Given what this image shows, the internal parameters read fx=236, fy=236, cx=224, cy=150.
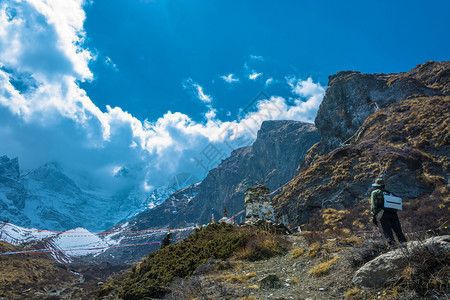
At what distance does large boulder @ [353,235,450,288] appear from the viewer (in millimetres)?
3805

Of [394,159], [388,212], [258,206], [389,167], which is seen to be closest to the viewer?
[388,212]

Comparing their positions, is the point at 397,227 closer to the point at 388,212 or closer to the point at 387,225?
the point at 387,225

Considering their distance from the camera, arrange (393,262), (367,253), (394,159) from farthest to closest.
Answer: (394,159), (367,253), (393,262)

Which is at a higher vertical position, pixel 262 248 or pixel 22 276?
pixel 22 276

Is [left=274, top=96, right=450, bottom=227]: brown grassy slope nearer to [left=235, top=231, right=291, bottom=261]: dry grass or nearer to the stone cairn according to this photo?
the stone cairn

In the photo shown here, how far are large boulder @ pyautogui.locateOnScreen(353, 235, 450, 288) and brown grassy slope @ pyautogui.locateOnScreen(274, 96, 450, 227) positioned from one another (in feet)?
55.2

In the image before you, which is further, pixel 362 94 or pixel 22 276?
pixel 362 94

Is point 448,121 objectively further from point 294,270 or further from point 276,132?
point 276,132

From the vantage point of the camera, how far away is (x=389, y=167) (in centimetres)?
2472

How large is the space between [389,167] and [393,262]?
2517 cm

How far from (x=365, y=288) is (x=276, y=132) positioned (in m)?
191

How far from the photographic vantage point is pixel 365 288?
13.7ft

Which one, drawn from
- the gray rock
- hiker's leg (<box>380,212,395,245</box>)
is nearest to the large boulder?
the gray rock

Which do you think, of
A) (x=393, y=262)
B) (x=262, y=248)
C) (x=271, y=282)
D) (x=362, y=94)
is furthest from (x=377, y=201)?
(x=362, y=94)
